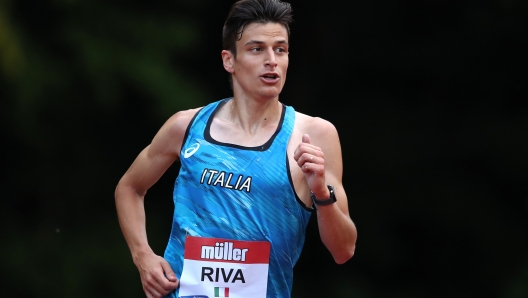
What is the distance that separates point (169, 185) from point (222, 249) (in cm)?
451

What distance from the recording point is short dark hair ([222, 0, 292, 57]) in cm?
447

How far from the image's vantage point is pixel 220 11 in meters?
8.47

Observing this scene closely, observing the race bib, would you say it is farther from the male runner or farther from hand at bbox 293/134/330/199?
hand at bbox 293/134/330/199

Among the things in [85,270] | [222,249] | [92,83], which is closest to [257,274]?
[222,249]

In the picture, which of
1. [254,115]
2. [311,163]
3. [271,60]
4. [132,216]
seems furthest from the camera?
[132,216]

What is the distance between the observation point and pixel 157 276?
4.44 meters

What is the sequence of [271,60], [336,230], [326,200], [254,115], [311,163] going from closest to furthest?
1. [311,163]
2. [326,200]
3. [336,230]
4. [271,60]
5. [254,115]

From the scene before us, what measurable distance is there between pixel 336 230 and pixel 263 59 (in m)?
0.77

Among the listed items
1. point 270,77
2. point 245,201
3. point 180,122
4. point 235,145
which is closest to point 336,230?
point 245,201

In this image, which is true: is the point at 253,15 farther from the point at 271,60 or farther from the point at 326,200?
the point at 326,200

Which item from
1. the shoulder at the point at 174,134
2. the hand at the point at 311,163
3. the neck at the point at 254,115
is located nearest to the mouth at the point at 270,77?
the neck at the point at 254,115

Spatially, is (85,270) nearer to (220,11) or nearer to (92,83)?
(92,83)

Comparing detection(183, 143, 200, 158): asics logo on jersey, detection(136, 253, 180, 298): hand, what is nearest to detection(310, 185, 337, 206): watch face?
detection(183, 143, 200, 158): asics logo on jersey

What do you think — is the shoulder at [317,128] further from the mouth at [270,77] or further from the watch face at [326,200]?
the watch face at [326,200]
